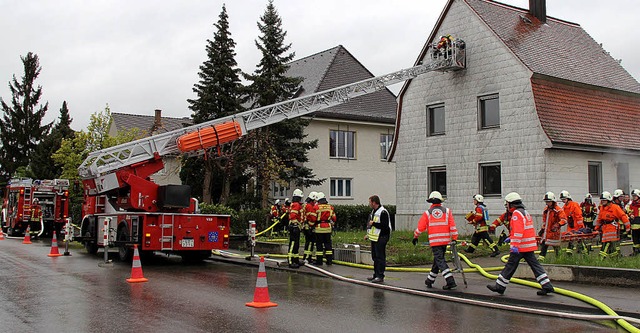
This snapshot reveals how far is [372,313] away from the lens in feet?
29.3

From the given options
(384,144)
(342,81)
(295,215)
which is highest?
(342,81)

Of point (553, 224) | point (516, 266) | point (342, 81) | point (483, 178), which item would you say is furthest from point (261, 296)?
point (342, 81)

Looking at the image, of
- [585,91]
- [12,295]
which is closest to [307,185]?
[585,91]

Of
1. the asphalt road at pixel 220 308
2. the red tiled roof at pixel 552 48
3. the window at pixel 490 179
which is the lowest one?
the asphalt road at pixel 220 308

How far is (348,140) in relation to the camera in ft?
113

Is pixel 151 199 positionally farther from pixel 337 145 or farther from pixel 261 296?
pixel 337 145

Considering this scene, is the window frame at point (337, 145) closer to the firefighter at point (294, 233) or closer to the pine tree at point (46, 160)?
the firefighter at point (294, 233)

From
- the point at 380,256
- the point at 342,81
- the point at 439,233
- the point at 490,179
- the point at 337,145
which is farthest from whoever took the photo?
the point at 342,81

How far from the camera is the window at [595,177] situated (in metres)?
21.3

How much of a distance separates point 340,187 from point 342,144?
2.34 meters

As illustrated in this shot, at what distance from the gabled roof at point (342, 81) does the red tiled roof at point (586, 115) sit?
14.1 meters

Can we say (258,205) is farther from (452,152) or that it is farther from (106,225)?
(106,225)

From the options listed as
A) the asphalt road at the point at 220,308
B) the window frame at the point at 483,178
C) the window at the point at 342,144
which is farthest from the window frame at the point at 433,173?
the asphalt road at the point at 220,308

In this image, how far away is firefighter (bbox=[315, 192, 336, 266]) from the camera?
14.9 metres
